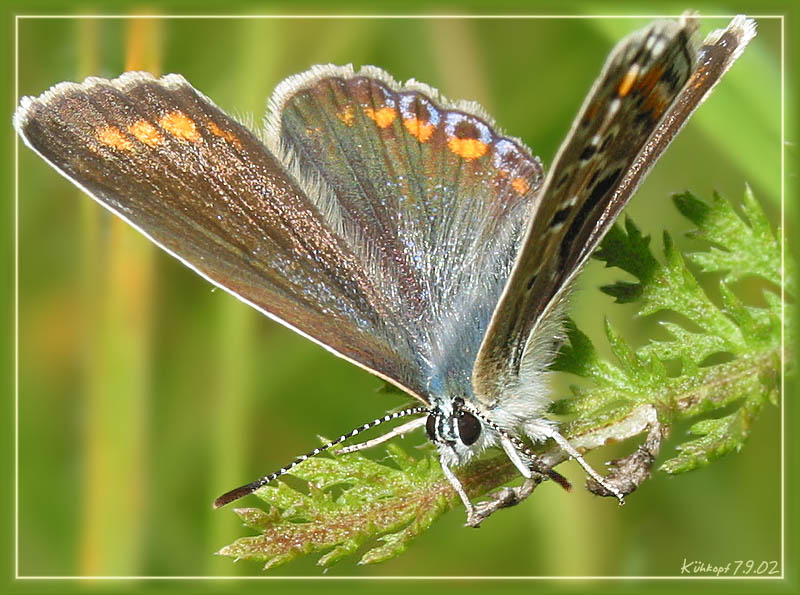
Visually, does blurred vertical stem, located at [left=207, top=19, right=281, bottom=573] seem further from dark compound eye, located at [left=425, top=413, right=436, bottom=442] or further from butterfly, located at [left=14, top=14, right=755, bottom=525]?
Answer: dark compound eye, located at [left=425, top=413, right=436, bottom=442]

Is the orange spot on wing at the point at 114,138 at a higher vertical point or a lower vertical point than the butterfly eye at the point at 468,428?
higher

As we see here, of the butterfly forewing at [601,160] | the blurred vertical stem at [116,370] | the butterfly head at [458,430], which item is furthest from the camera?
the blurred vertical stem at [116,370]

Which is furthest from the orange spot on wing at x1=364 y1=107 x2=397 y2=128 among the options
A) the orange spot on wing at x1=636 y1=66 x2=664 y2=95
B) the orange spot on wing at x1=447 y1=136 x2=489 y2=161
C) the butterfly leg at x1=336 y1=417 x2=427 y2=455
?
the orange spot on wing at x1=636 y1=66 x2=664 y2=95

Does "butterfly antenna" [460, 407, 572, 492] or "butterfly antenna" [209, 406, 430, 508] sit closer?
"butterfly antenna" [460, 407, 572, 492]

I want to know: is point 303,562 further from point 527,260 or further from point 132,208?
point 527,260

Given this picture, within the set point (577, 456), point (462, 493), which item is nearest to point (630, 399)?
point (577, 456)

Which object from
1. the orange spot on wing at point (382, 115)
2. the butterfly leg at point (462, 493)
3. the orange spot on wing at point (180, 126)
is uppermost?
the orange spot on wing at point (382, 115)

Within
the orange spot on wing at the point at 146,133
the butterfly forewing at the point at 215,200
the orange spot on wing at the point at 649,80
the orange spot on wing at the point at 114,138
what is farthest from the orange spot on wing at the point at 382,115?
the orange spot on wing at the point at 649,80

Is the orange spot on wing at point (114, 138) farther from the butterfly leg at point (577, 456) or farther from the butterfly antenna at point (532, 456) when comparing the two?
the butterfly leg at point (577, 456)
